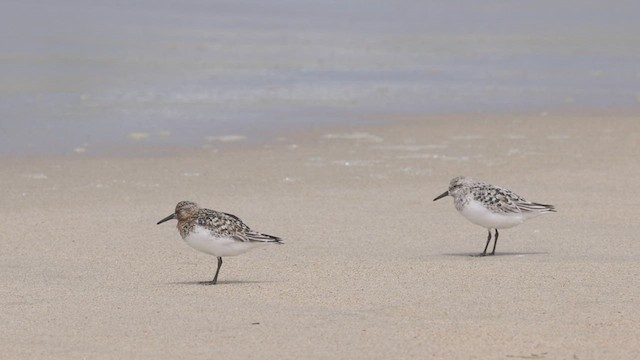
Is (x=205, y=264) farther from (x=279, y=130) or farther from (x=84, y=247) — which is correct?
(x=279, y=130)

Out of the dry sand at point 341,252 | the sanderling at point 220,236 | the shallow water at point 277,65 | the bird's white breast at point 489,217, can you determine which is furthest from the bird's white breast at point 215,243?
the shallow water at point 277,65

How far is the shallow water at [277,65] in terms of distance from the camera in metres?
19.0

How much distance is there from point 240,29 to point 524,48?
286 inches

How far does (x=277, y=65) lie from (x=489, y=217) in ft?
47.2

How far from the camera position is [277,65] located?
989 inches

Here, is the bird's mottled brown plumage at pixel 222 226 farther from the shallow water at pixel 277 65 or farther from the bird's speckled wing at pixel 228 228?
the shallow water at pixel 277 65

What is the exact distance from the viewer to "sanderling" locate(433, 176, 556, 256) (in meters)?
11.1

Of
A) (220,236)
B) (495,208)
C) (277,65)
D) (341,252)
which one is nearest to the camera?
(220,236)

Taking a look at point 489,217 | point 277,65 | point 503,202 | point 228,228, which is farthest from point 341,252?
point 277,65

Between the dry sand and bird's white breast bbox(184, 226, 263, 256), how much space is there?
0.94 feet

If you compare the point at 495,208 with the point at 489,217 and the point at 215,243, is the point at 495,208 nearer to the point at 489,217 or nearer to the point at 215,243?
the point at 489,217

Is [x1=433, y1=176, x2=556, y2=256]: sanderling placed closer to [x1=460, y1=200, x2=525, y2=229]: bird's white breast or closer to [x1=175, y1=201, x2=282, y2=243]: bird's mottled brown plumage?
[x1=460, y1=200, x2=525, y2=229]: bird's white breast

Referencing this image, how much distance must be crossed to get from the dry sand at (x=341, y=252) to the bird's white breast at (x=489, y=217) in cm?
28

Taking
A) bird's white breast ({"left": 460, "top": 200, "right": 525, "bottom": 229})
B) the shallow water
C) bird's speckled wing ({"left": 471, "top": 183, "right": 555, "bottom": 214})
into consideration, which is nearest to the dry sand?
bird's white breast ({"left": 460, "top": 200, "right": 525, "bottom": 229})
